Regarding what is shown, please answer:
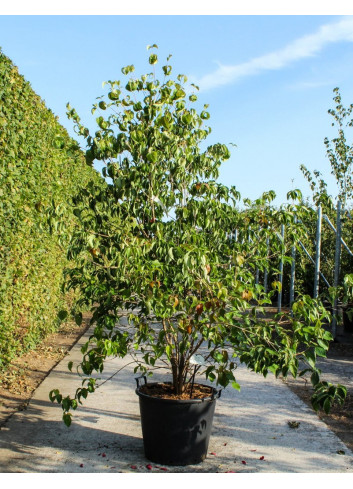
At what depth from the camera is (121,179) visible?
3.65 metres

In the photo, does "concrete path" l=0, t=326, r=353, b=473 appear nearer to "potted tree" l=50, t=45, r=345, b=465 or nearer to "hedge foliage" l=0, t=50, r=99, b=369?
"potted tree" l=50, t=45, r=345, b=465

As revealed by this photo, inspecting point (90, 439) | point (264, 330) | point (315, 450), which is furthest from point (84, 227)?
point (315, 450)

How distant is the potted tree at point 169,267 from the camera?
3.29 meters

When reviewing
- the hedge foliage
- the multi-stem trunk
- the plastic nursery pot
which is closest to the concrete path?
the plastic nursery pot

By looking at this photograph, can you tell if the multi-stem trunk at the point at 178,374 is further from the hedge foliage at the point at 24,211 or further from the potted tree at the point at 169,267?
the hedge foliage at the point at 24,211

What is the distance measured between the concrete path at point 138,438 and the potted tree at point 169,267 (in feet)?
0.91

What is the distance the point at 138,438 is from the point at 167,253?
1.67 meters

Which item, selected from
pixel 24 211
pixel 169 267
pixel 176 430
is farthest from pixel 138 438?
pixel 24 211

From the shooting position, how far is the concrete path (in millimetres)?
3635

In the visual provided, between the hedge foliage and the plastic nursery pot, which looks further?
the hedge foliage

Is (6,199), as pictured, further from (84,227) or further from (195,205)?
(195,205)

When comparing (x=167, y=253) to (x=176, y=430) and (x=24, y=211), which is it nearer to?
(x=176, y=430)

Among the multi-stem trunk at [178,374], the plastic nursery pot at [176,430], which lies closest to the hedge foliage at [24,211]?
the multi-stem trunk at [178,374]

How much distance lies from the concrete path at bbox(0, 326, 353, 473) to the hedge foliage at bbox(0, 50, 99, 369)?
956 mm
